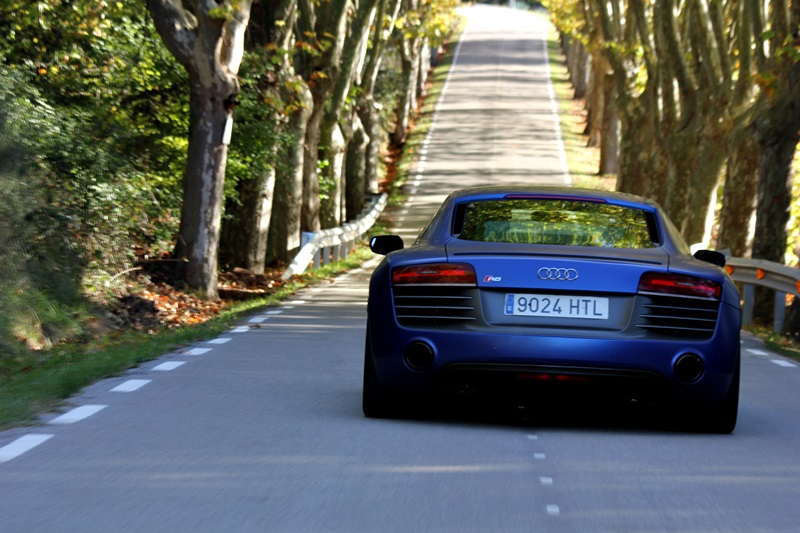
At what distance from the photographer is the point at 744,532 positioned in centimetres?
563

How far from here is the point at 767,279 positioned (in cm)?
1825

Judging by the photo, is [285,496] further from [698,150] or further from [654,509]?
[698,150]

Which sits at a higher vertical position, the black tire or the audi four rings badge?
the audi four rings badge

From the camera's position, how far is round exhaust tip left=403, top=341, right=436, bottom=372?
793 cm

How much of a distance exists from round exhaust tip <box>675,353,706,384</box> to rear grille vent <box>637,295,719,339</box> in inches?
4.8

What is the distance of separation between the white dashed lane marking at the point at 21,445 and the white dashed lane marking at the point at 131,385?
2.01 m

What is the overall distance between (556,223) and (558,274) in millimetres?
892

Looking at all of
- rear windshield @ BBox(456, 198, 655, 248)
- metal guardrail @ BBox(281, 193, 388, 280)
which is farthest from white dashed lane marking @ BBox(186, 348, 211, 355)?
metal guardrail @ BBox(281, 193, 388, 280)

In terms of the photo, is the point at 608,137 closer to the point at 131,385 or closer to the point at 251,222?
the point at 251,222

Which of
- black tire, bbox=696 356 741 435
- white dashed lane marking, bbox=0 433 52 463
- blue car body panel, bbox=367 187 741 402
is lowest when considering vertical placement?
white dashed lane marking, bbox=0 433 52 463

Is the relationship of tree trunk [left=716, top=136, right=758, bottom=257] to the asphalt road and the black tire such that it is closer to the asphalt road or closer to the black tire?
the asphalt road

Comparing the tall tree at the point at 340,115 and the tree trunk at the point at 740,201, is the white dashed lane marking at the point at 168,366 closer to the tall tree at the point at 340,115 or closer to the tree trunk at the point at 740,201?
Answer: the tree trunk at the point at 740,201

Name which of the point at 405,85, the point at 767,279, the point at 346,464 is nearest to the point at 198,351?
the point at 346,464

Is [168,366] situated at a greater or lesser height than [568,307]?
lesser
